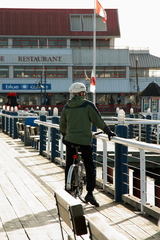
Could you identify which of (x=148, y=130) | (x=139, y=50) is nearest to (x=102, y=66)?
(x=139, y=50)

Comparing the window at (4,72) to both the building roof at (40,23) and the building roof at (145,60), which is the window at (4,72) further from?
the building roof at (145,60)

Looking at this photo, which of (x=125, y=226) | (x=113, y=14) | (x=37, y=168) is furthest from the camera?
(x=113, y=14)

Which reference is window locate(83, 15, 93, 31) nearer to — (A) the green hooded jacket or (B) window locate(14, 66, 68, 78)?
(B) window locate(14, 66, 68, 78)

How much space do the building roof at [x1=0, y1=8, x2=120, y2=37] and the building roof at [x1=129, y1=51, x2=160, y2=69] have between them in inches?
421

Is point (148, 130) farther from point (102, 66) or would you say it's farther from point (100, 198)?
point (102, 66)

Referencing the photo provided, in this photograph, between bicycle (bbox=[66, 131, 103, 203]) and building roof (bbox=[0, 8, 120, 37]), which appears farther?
building roof (bbox=[0, 8, 120, 37])

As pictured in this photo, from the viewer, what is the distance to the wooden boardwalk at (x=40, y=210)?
→ 5.80 metres

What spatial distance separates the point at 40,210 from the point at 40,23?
209ft

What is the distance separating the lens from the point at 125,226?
6016mm

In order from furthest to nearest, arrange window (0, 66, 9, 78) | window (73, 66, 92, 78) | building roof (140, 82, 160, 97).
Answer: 1. window (73, 66, 92, 78)
2. window (0, 66, 9, 78)
3. building roof (140, 82, 160, 97)

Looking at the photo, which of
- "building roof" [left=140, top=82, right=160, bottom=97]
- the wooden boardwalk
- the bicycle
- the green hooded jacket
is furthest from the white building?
the green hooded jacket

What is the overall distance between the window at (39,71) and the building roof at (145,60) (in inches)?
604

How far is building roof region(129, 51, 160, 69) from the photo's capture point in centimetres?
8012

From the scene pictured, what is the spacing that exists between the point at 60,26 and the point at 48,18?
2047 millimetres
